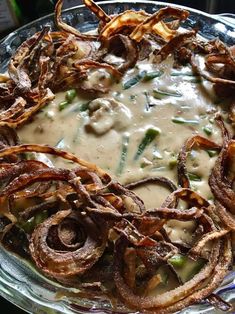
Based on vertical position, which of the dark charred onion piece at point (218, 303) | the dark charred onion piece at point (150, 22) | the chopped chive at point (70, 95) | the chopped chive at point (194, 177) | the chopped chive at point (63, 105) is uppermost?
the dark charred onion piece at point (150, 22)

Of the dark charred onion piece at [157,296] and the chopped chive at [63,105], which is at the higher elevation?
the chopped chive at [63,105]

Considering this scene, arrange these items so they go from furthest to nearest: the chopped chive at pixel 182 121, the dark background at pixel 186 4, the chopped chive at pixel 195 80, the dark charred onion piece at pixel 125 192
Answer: the dark background at pixel 186 4, the chopped chive at pixel 195 80, the chopped chive at pixel 182 121, the dark charred onion piece at pixel 125 192

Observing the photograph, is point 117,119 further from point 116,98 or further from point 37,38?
point 37,38

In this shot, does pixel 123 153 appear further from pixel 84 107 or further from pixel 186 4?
pixel 186 4

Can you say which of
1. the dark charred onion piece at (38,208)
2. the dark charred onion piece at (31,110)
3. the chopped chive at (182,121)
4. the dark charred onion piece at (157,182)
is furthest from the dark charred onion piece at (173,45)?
the dark charred onion piece at (38,208)

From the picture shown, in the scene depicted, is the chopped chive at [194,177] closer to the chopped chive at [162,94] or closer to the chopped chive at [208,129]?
the chopped chive at [208,129]

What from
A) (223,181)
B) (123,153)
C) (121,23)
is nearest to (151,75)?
(121,23)

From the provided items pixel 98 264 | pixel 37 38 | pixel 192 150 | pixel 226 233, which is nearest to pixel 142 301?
pixel 98 264
